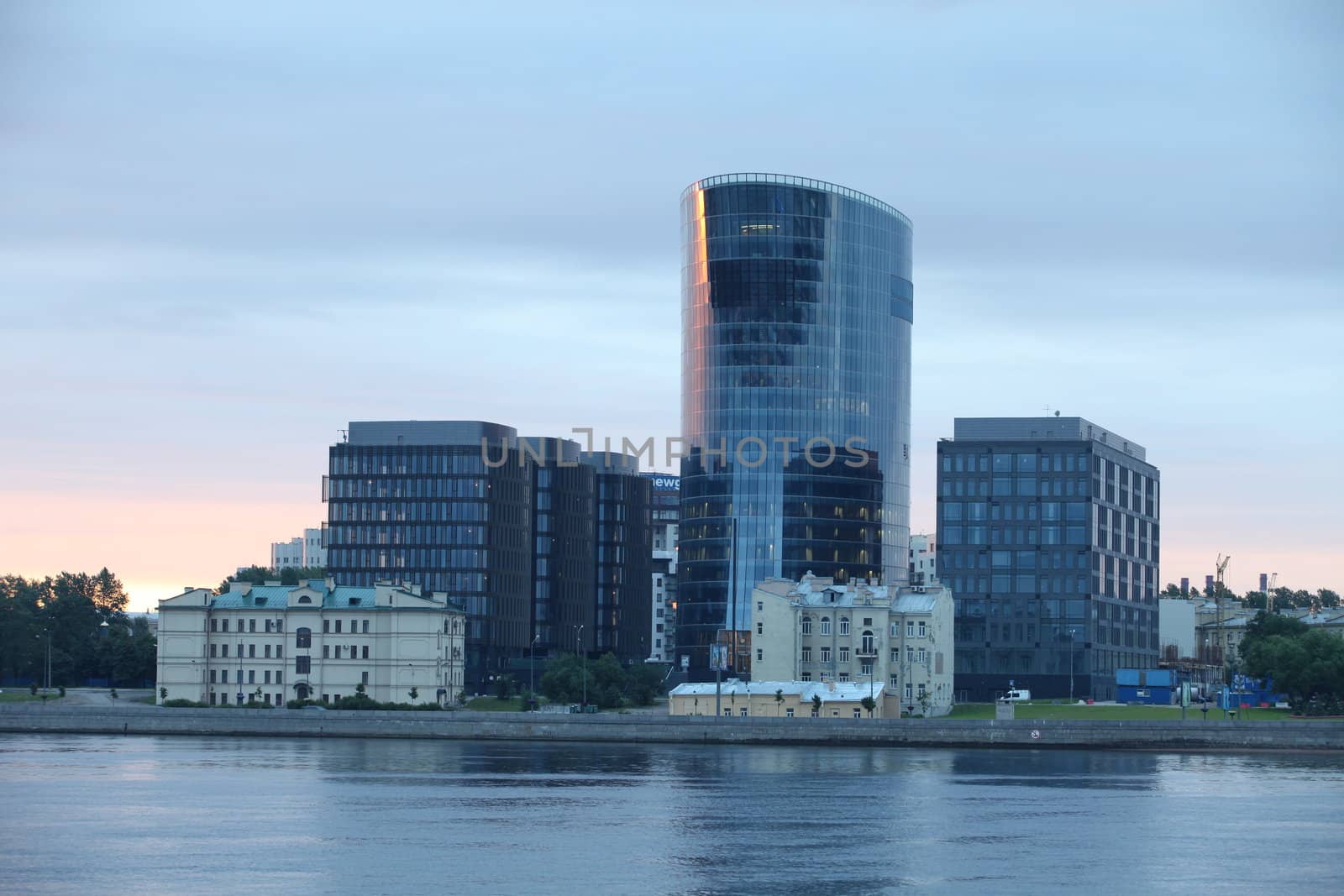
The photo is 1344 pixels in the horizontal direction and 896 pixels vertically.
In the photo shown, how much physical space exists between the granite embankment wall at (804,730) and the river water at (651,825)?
1676 centimetres

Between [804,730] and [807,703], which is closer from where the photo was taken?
[804,730]

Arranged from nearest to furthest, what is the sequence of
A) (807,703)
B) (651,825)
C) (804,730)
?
(651,825), (804,730), (807,703)

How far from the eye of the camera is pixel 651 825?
102 meters

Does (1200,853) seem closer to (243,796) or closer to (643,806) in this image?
(643,806)

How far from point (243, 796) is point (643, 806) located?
24.0 meters

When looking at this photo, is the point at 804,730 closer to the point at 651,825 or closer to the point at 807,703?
the point at 807,703

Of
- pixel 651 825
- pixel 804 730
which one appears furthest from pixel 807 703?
pixel 651 825

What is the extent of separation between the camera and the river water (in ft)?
268

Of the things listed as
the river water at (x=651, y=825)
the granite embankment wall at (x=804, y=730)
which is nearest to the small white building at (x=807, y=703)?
the granite embankment wall at (x=804, y=730)

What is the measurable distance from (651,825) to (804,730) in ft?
271

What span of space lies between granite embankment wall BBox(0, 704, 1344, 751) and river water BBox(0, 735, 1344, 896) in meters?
16.8

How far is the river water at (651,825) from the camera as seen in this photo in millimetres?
81562

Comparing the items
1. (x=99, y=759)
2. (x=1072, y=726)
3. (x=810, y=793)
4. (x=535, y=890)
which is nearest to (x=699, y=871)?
(x=535, y=890)

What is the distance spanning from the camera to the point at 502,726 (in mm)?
192000
